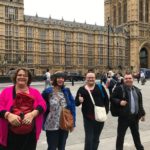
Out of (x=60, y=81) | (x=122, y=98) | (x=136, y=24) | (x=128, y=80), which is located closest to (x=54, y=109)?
(x=60, y=81)

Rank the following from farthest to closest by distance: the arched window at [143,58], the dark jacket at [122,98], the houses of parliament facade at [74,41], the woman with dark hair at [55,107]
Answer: the arched window at [143,58]
the houses of parliament facade at [74,41]
the dark jacket at [122,98]
the woman with dark hair at [55,107]

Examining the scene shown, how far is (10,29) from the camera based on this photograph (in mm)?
58656

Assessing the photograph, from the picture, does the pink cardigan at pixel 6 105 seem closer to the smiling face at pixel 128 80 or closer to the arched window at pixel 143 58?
the smiling face at pixel 128 80

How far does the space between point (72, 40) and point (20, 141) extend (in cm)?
6541

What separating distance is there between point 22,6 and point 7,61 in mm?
10562

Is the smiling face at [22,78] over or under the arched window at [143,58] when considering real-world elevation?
under

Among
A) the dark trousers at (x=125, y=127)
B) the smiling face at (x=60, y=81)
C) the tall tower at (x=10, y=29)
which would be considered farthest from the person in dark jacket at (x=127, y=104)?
the tall tower at (x=10, y=29)

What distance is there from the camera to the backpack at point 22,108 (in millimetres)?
4633

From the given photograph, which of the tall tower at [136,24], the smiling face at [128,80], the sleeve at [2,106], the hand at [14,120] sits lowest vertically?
the hand at [14,120]

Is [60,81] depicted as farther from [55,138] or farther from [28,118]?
[28,118]

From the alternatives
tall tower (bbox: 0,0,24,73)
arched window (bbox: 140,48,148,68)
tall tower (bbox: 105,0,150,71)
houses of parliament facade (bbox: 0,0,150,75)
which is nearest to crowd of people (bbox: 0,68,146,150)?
houses of parliament facade (bbox: 0,0,150,75)

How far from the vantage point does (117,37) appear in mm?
75750

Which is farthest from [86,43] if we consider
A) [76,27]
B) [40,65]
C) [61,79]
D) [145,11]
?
[61,79]

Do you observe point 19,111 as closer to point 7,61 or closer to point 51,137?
point 51,137
